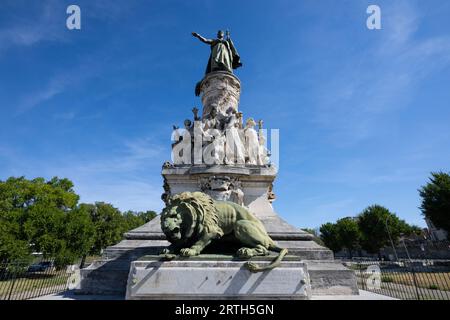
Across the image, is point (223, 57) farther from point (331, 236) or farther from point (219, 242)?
point (331, 236)

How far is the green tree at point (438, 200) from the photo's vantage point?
2516 centimetres

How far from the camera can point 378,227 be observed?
43.2m

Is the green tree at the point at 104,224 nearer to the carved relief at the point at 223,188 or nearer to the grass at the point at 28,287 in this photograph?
the grass at the point at 28,287

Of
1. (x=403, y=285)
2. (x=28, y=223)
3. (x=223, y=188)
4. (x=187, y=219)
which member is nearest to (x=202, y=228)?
(x=187, y=219)

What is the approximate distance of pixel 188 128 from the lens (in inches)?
428

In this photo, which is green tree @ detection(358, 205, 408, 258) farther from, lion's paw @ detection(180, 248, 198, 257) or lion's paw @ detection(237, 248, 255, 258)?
lion's paw @ detection(180, 248, 198, 257)

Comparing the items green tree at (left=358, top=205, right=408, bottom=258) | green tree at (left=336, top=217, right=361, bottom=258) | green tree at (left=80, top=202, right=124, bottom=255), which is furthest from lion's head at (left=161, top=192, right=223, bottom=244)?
green tree at (left=336, top=217, right=361, bottom=258)

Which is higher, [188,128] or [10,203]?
[10,203]

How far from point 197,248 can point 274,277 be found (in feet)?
5.12

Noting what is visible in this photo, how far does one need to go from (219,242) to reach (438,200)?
29.9 metres
